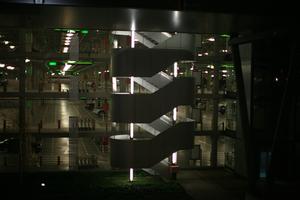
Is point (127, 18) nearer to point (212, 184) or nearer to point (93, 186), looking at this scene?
point (93, 186)

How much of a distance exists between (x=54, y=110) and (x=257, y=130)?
11.1m

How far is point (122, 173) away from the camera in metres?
21.0

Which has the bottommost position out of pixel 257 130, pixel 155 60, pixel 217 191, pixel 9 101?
pixel 217 191

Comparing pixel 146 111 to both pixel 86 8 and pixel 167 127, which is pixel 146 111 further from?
pixel 86 8

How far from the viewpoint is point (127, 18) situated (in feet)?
35.9

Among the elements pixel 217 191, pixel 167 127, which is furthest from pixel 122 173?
pixel 217 191

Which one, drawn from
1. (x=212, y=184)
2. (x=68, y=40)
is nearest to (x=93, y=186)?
(x=212, y=184)

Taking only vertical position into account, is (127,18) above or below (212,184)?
above

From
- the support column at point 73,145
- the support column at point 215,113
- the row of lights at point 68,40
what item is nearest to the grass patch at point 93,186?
the support column at point 73,145

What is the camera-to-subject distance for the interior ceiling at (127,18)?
951 centimetres

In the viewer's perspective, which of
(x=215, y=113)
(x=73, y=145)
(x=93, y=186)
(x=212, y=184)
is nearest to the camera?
(x=93, y=186)

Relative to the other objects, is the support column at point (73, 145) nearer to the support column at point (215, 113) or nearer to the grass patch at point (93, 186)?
the grass patch at point (93, 186)

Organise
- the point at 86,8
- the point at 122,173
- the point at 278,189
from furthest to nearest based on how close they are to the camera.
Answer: the point at 122,173 < the point at 278,189 < the point at 86,8

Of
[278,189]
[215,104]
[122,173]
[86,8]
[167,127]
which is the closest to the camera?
[86,8]
